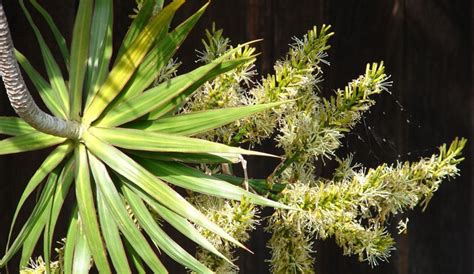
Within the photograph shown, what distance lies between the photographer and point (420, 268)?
6.05 ft

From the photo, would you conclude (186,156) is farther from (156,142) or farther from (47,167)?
(47,167)

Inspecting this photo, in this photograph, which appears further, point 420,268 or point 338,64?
point 420,268

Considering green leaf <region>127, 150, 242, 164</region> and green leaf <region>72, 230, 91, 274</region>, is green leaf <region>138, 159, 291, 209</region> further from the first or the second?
green leaf <region>72, 230, 91, 274</region>

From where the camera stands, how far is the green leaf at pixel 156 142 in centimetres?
95

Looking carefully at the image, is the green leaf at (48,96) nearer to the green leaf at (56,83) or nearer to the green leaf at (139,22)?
the green leaf at (56,83)

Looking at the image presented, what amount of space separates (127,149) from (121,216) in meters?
0.10

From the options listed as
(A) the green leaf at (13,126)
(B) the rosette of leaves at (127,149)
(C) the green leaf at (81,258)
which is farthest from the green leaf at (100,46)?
(C) the green leaf at (81,258)

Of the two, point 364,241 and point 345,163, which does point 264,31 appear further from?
point 364,241

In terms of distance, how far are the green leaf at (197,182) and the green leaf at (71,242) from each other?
13 cm

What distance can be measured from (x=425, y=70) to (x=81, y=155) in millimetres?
1044

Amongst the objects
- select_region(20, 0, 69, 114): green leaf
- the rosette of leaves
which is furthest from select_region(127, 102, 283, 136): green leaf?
select_region(20, 0, 69, 114): green leaf

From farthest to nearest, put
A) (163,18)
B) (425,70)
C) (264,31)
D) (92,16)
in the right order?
1. (425,70)
2. (264,31)
3. (92,16)
4. (163,18)

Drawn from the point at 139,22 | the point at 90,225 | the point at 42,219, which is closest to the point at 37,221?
the point at 42,219

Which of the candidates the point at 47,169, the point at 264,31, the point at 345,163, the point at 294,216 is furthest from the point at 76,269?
the point at 264,31
